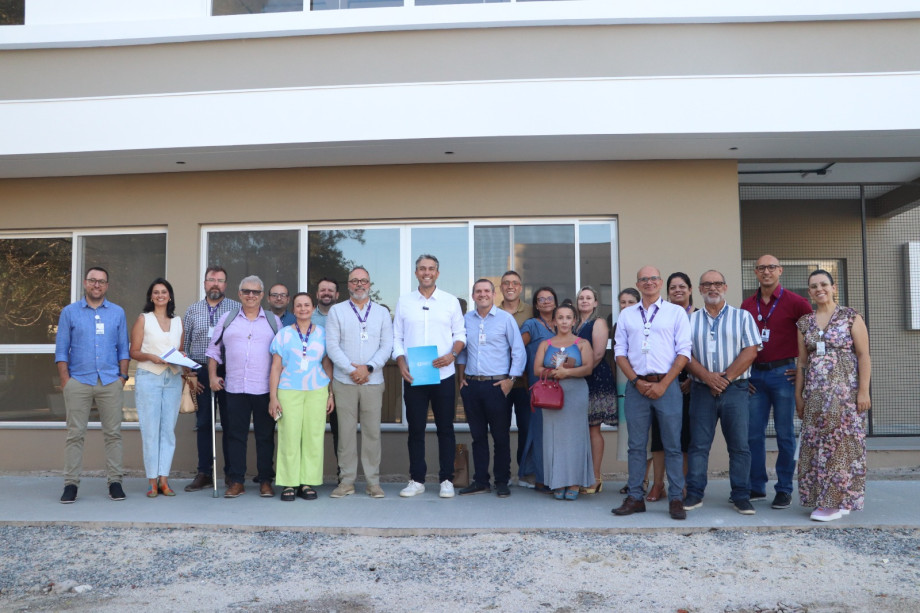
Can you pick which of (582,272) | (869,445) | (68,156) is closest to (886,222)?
(869,445)

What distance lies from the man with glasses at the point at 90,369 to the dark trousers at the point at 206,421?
25.9 inches

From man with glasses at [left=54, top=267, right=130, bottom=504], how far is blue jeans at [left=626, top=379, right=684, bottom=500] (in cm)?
423

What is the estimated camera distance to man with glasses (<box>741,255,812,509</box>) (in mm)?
5773

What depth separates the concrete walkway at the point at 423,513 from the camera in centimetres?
528

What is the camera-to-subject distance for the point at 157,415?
640cm

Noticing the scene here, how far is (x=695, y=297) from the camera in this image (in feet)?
24.0

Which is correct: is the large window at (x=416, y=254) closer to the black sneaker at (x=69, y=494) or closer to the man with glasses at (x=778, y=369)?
the man with glasses at (x=778, y=369)

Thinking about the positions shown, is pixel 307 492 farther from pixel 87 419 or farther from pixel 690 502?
pixel 690 502

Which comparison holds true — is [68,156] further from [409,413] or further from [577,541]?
[577,541]

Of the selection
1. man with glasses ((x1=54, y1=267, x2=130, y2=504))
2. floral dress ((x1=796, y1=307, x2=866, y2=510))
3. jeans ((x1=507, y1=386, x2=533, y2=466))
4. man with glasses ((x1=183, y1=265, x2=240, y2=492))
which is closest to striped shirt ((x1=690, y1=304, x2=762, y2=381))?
floral dress ((x1=796, y1=307, x2=866, y2=510))

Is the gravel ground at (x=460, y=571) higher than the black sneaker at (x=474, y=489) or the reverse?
the reverse

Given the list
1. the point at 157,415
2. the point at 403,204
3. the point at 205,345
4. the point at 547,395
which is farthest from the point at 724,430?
the point at 157,415

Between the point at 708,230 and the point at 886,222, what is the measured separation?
3.79 m

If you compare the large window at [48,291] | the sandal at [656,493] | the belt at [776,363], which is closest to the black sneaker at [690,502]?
the sandal at [656,493]
